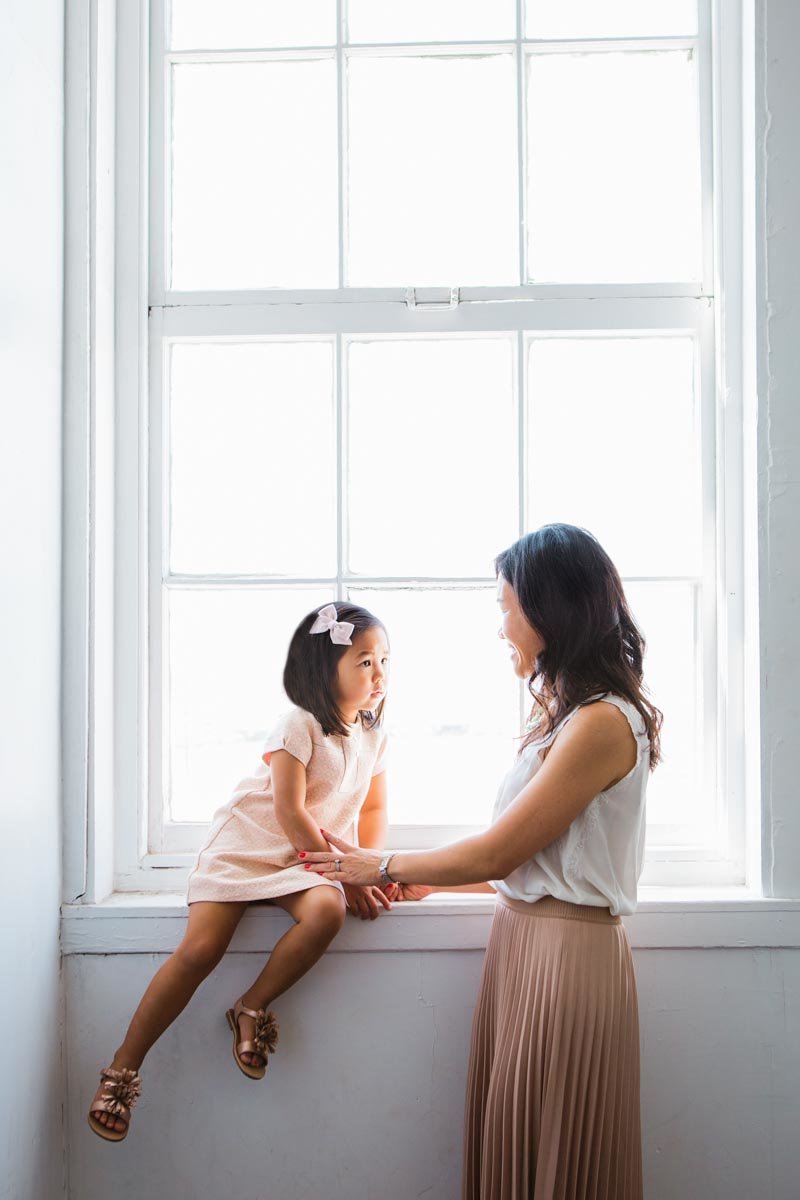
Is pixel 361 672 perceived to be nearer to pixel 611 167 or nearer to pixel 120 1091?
pixel 120 1091

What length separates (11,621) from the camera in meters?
1.59

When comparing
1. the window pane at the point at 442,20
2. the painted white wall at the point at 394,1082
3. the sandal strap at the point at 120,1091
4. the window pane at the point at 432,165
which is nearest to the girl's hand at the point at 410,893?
the painted white wall at the point at 394,1082

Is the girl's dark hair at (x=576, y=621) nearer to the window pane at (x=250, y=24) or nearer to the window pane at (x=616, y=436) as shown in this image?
the window pane at (x=616, y=436)

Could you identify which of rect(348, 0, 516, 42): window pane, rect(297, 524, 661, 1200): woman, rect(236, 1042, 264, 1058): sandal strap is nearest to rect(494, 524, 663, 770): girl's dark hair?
rect(297, 524, 661, 1200): woman

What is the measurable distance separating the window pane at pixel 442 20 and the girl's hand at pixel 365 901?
182 centimetres

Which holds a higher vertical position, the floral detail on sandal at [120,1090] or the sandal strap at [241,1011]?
the sandal strap at [241,1011]

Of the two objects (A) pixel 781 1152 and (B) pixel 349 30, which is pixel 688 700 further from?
(B) pixel 349 30

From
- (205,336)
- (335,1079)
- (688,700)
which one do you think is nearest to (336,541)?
(205,336)

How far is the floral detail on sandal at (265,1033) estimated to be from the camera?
163 cm

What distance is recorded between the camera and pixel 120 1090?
1601mm

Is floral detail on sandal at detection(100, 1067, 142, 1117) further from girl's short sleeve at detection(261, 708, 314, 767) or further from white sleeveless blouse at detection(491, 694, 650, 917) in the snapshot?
white sleeveless blouse at detection(491, 694, 650, 917)

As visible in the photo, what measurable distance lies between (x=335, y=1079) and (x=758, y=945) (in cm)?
86

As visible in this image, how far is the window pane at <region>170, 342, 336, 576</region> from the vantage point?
2.04 m

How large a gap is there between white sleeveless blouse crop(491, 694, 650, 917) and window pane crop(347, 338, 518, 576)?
0.67m
